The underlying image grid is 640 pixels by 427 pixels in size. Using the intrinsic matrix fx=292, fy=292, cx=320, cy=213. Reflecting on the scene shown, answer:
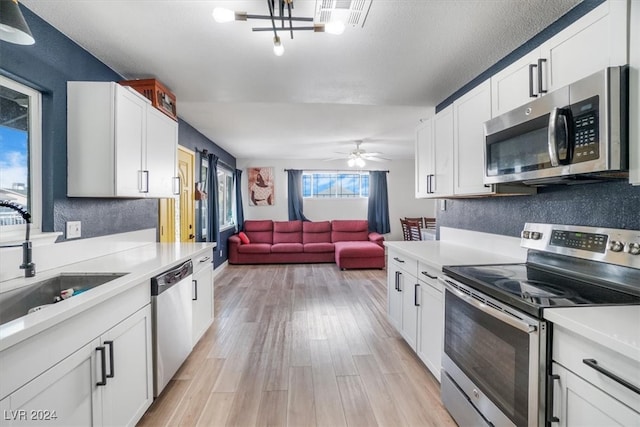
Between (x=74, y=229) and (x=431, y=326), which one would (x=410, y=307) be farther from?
(x=74, y=229)

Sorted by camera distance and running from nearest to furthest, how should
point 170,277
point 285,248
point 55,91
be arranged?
1. point 55,91
2. point 170,277
3. point 285,248

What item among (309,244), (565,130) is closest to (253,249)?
(309,244)

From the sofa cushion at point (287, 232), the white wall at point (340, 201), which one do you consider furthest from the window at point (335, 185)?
the sofa cushion at point (287, 232)

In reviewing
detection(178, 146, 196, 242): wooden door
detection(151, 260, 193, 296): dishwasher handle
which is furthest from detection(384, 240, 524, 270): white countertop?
detection(178, 146, 196, 242): wooden door

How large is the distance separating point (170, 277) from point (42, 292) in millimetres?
621

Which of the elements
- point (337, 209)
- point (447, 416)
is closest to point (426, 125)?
point (447, 416)

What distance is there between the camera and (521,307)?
3.76 ft

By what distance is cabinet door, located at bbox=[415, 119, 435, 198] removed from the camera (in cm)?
265

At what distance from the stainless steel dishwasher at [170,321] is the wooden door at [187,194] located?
1.93 m

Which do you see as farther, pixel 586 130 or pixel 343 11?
pixel 343 11

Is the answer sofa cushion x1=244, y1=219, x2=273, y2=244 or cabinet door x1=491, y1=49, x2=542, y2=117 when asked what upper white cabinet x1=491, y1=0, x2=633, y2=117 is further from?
sofa cushion x1=244, y1=219, x2=273, y2=244

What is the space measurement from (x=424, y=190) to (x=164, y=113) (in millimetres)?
2478

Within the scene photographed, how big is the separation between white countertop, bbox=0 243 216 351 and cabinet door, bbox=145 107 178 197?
53cm

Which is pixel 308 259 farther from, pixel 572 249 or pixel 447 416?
pixel 572 249
